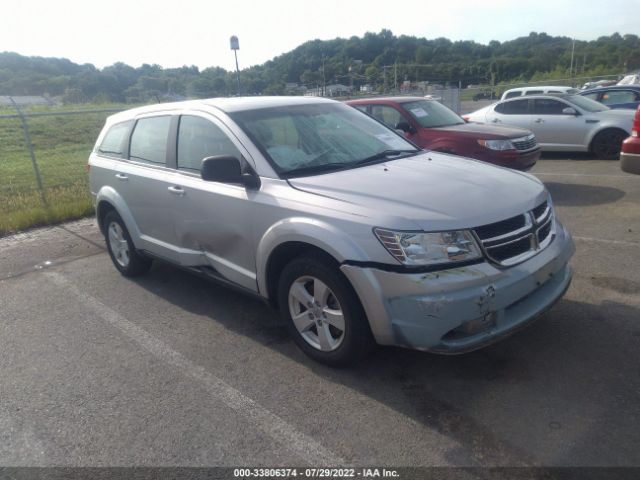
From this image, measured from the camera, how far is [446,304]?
118 inches

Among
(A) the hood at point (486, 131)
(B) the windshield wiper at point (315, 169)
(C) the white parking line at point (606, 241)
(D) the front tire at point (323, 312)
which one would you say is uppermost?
(B) the windshield wiper at point (315, 169)

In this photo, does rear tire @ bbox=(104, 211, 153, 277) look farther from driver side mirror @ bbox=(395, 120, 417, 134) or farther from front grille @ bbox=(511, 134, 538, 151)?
front grille @ bbox=(511, 134, 538, 151)

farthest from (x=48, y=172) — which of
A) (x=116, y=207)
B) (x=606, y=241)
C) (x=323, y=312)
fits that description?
(x=606, y=241)

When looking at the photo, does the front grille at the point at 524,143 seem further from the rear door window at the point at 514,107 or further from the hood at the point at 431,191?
the hood at the point at 431,191

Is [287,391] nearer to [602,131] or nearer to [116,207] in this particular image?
[116,207]

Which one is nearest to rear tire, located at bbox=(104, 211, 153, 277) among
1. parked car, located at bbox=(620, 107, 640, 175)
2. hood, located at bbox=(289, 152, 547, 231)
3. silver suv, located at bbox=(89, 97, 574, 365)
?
silver suv, located at bbox=(89, 97, 574, 365)

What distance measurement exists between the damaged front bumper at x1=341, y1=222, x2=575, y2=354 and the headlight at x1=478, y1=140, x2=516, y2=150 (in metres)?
5.17

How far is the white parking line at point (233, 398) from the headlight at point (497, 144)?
5.79 m

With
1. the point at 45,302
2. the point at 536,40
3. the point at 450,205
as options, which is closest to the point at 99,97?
the point at 45,302

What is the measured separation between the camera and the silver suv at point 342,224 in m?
3.08

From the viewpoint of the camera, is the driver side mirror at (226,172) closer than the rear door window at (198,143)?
Yes

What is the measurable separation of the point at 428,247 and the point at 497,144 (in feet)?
18.4

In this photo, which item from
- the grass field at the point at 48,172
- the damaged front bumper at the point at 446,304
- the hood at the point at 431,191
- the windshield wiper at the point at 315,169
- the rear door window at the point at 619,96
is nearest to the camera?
the damaged front bumper at the point at 446,304

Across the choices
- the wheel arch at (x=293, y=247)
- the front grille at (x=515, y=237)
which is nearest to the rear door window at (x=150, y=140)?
the wheel arch at (x=293, y=247)
